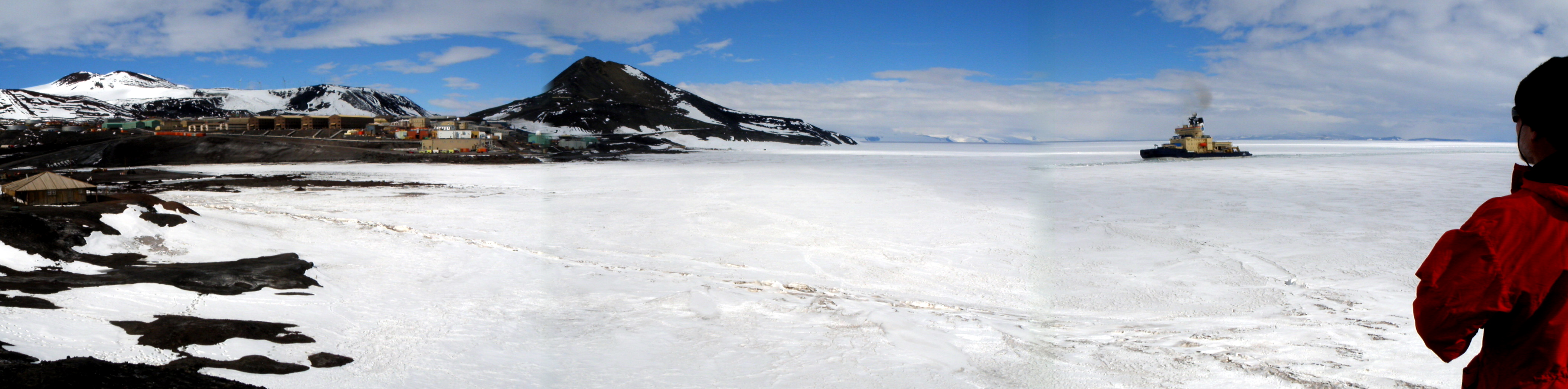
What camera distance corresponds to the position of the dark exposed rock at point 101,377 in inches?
196

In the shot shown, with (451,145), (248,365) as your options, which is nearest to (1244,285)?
(248,365)

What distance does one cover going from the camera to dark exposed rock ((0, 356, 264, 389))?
4.98m

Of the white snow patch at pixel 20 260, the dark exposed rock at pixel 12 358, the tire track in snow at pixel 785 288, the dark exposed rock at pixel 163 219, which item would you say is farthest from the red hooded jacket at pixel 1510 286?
the dark exposed rock at pixel 163 219

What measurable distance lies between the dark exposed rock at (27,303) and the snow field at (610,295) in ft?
0.63

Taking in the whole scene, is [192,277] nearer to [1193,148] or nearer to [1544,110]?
[1544,110]

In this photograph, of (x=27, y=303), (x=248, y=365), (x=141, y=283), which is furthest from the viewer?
(x=141, y=283)

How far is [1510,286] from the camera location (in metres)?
1.55

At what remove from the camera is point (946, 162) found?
191 ft

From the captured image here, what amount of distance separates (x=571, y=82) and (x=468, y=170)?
469 feet

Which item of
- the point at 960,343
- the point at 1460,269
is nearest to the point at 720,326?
the point at 960,343

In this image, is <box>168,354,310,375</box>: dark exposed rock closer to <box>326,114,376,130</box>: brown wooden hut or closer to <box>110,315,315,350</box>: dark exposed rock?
<box>110,315,315,350</box>: dark exposed rock

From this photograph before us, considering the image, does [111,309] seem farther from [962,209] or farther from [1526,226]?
[962,209]

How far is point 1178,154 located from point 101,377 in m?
65.2

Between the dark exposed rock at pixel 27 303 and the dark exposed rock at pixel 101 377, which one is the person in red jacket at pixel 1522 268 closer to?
the dark exposed rock at pixel 101 377
